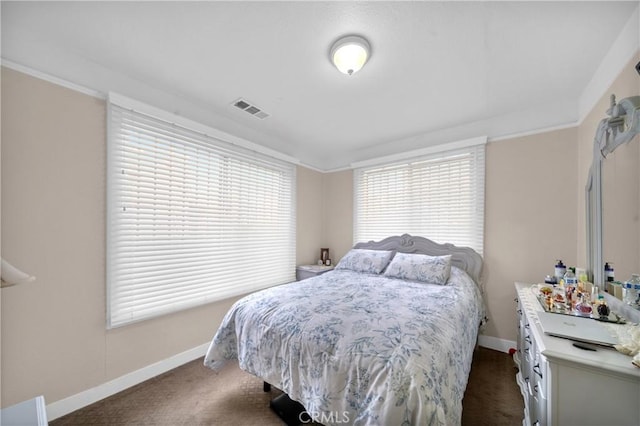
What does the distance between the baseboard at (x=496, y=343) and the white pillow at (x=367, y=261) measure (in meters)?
1.30

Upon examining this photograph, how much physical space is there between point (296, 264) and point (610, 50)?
359 cm

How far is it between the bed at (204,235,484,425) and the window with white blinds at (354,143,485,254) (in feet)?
2.33

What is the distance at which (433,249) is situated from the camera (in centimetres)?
287

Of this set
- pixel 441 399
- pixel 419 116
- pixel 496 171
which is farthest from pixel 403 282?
pixel 419 116

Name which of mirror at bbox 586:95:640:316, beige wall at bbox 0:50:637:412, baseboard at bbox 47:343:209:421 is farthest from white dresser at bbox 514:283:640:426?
baseboard at bbox 47:343:209:421

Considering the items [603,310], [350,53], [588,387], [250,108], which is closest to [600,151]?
[603,310]

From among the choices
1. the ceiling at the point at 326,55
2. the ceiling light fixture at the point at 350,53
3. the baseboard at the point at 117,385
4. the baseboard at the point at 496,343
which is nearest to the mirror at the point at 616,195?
the ceiling at the point at 326,55

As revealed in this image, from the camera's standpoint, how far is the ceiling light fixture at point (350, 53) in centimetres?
152

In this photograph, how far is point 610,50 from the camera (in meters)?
1.59

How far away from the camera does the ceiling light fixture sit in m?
1.52

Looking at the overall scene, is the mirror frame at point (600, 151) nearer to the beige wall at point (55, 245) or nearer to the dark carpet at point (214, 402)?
the dark carpet at point (214, 402)

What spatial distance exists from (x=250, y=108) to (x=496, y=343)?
3.63 m

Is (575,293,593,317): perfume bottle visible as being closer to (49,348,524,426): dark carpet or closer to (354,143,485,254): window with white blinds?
(49,348,524,426): dark carpet

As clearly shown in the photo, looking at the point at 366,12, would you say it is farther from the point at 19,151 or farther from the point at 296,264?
the point at 296,264
